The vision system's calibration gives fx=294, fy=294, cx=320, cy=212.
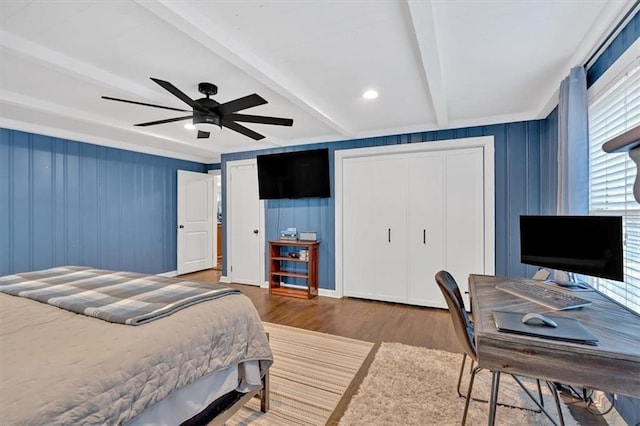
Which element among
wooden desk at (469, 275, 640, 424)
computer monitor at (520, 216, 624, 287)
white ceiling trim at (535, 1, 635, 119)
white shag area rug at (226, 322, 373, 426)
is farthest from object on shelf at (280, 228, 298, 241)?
white ceiling trim at (535, 1, 635, 119)

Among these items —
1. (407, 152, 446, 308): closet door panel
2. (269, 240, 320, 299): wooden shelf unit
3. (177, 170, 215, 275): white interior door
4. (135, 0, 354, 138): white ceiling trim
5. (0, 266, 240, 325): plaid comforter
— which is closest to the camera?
(0, 266, 240, 325): plaid comforter

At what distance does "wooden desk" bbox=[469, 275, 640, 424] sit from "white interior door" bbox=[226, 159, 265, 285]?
13.8 feet

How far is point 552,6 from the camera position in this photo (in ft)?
5.55

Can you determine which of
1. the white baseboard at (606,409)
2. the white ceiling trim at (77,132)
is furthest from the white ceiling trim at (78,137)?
the white baseboard at (606,409)

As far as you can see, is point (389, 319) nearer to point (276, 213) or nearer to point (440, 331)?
point (440, 331)

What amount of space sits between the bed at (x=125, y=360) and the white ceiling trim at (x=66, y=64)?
5.27ft

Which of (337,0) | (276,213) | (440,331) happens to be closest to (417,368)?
(440,331)

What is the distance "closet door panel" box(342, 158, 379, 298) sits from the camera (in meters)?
4.31

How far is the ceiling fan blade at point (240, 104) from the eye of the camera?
7.27 ft

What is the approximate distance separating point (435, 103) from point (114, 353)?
10.1 feet

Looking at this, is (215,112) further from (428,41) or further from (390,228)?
(390,228)

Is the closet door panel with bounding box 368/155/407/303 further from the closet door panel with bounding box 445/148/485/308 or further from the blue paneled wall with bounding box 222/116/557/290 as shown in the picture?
the closet door panel with bounding box 445/148/485/308

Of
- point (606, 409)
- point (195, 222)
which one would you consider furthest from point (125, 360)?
point (195, 222)

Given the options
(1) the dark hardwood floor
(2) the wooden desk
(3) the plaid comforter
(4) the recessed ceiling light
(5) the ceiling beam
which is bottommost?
(1) the dark hardwood floor
